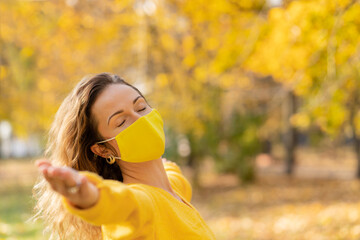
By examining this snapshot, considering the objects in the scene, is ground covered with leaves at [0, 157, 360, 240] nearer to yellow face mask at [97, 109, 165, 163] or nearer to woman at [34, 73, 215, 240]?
woman at [34, 73, 215, 240]

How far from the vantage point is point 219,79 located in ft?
31.9

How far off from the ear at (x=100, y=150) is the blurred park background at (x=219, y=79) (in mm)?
1561

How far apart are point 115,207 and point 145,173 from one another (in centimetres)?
50

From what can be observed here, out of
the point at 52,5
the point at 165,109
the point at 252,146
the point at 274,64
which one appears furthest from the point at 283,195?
the point at 52,5

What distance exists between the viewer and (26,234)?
6910 mm

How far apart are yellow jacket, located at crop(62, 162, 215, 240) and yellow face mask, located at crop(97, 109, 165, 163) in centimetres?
15

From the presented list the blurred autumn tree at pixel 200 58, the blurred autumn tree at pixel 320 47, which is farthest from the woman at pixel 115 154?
the blurred autumn tree at pixel 320 47

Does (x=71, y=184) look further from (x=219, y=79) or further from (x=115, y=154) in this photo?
(x=219, y=79)

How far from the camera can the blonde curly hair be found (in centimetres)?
180

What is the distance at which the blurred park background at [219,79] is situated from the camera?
17.7 feet

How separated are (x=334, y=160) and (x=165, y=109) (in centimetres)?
1610

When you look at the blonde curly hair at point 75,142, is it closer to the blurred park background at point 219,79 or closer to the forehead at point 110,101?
the forehead at point 110,101

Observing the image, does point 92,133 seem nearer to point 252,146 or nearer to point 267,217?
point 267,217

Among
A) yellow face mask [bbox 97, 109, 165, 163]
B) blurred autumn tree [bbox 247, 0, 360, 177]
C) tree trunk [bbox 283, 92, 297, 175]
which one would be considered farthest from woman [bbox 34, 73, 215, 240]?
tree trunk [bbox 283, 92, 297, 175]
